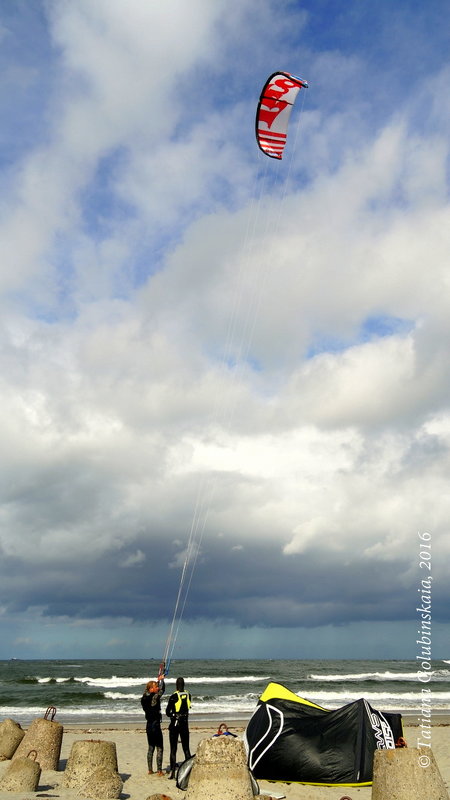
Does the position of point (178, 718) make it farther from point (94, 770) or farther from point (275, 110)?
point (275, 110)

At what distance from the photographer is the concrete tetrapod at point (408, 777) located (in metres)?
8.28

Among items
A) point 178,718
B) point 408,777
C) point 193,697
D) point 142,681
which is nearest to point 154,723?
point 178,718

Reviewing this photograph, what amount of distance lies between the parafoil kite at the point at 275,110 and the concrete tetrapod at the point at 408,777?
12.9 m

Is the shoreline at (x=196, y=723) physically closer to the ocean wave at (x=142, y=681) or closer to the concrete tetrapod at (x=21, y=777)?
the concrete tetrapod at (x=21, y=777)

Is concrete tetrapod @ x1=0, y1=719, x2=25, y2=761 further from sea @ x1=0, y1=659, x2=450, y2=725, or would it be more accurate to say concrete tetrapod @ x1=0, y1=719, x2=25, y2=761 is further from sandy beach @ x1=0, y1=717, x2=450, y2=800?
sea @ x1=0, y1=659, x2=450, y2=725

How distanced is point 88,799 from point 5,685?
1763 inches

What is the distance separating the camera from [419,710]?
3105 cm

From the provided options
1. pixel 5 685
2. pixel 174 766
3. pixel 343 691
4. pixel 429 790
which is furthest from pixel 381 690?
pixel 429 790

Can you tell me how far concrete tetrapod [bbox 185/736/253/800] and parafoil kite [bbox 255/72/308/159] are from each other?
12841mm

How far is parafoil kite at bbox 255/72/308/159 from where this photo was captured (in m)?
15.5

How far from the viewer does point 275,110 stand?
15828 mm

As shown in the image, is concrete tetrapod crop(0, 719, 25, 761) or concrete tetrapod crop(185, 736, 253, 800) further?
concrete tetrapod crop(0, 719, 25, 761)

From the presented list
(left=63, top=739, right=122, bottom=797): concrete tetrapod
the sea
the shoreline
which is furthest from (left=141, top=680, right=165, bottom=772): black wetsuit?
the sea

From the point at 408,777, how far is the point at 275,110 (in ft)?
46.7
